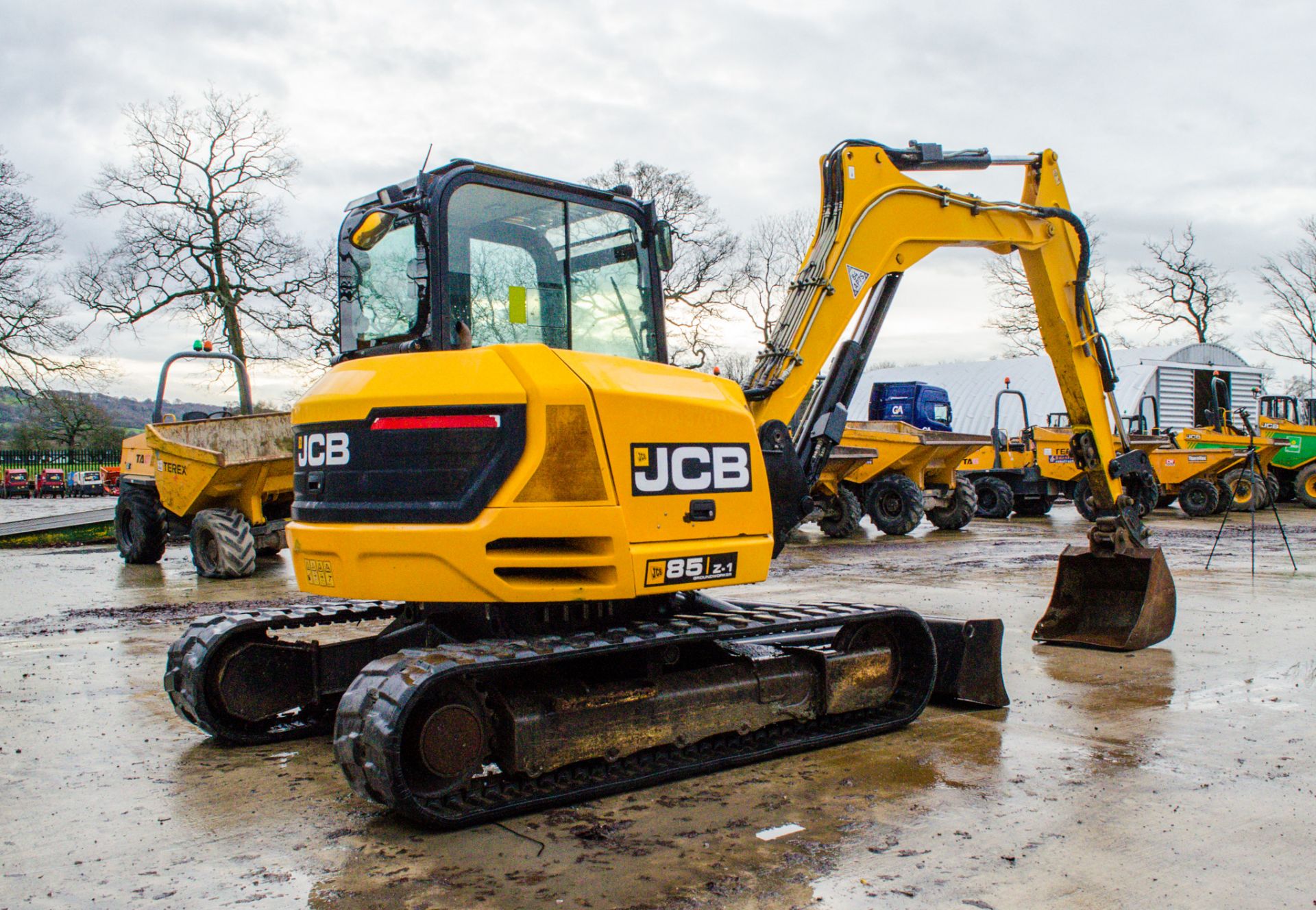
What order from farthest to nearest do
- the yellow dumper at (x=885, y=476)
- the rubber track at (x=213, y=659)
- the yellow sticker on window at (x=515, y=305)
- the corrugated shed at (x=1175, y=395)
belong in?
the corrugated shed at (x=1175, y=395) → the yellow dumper at (x=885, y=476) → the rubber track at (x=213, y=659) → the yellow sticker on window at (x=515, y=305)

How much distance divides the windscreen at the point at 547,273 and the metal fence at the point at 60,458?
44267 millimetres

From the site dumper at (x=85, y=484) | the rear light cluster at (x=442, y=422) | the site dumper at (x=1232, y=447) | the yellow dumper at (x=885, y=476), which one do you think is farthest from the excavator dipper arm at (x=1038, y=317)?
the site dumper at (x=85, y=484)

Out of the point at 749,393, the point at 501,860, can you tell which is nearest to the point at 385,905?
the point at 501,860

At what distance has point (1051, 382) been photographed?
4209 cm

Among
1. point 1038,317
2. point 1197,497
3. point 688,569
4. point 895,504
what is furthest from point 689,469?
point 1197,497

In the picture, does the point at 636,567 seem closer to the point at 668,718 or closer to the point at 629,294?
the point at 668,718

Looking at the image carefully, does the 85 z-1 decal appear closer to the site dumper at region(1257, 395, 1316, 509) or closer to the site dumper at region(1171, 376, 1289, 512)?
the site dumper at region(1171, 376, 1289, 512)

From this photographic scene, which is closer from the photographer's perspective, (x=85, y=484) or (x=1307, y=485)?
(x=1307, y=485)

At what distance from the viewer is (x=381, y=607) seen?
6.00 meters

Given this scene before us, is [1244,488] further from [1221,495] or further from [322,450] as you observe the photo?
[322,450]

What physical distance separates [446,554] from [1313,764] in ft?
12.4

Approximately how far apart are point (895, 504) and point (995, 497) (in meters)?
4.70

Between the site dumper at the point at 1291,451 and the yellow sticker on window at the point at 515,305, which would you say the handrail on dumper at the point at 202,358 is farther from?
the site dumper at the point at 1291,451

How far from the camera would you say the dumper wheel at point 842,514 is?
17.8 m
